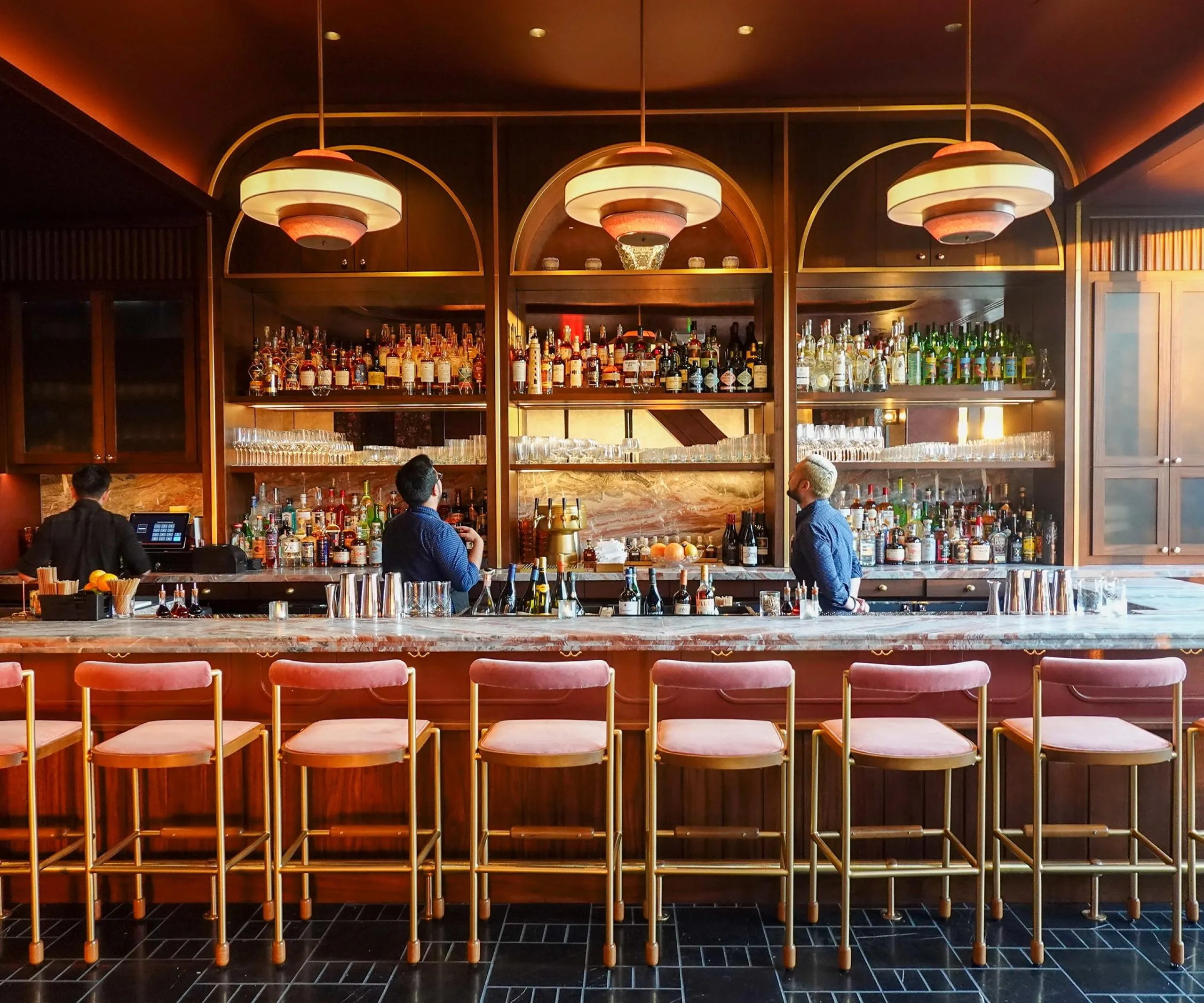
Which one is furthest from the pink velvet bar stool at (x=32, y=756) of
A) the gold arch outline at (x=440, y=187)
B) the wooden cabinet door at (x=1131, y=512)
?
the wooden cabinet door at (x=1131, y=512)

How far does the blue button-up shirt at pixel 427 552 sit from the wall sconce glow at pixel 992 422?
3.86m

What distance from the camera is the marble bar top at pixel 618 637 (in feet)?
9.71

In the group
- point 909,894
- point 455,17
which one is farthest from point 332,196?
point 909,894

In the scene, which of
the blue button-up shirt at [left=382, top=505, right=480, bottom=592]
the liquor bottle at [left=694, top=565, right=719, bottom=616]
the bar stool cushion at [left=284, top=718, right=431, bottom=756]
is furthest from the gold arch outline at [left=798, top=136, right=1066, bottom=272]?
the bar stool cushion at [left=284, top=718, right=431, bottom=756]

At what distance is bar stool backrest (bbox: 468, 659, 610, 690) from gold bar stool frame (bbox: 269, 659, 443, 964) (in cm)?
29

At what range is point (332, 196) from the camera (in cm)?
312

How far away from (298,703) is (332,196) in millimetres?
1805

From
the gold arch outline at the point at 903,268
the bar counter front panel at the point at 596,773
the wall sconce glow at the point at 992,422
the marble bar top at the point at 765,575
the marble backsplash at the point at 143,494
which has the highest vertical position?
the gold arch outline at the point at 903,268

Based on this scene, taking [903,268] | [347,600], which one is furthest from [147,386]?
[903,268]

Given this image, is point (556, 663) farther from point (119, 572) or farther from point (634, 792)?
point (119, 572)

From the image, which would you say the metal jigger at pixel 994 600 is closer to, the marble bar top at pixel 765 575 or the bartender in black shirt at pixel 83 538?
the marble bar top at pixel 765 575

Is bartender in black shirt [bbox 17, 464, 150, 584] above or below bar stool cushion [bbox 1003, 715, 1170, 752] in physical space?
above

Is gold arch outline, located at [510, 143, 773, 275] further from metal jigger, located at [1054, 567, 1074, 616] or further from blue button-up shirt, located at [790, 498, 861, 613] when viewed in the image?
metal jigger, located at [1054, 567, 1074, 616]

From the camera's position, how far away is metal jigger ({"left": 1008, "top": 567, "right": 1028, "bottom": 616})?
3447mm
